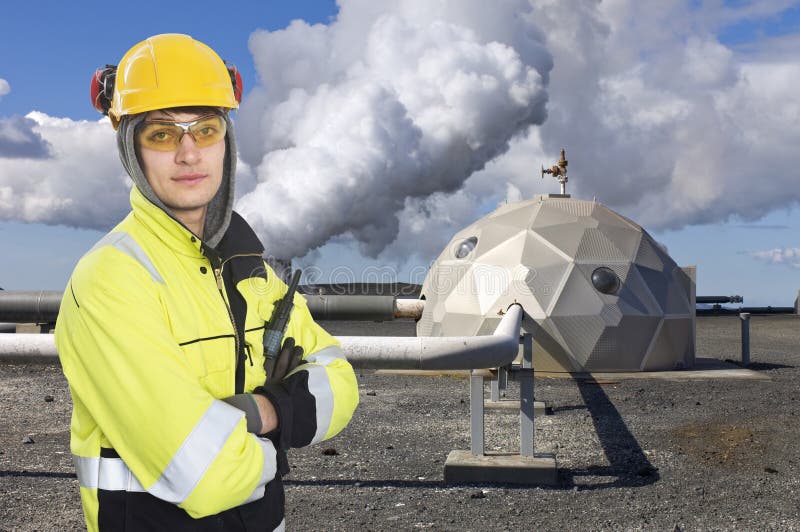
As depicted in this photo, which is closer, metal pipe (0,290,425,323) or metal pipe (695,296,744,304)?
metal pipe (0,290,425,323)

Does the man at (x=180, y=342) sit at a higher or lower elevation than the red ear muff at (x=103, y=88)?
lower

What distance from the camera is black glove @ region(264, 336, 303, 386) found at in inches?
110

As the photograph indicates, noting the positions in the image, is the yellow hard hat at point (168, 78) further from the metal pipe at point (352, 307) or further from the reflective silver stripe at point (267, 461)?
the metal pipe at point (352, 307)

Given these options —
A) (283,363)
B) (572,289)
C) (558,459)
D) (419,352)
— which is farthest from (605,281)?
(283,363)

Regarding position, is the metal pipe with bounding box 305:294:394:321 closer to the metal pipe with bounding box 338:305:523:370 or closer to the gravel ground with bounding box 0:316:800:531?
the gravel ground with bounding box 0:316:800:531

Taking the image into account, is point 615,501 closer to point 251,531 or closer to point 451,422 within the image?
point 451,422

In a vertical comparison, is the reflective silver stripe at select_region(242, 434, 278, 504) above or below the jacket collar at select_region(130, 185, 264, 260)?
below

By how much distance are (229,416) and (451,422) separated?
7752 mm

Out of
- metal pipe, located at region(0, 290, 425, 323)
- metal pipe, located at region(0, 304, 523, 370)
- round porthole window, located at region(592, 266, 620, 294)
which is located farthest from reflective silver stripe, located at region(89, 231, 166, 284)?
metal pipe, located at region(0, 290, 425, 323)

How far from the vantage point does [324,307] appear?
15.9 metres

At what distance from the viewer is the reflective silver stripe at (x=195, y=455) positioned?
2232mm

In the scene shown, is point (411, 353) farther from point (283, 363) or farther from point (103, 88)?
point (103, 88)

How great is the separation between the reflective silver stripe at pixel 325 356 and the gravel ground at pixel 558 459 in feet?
10.2

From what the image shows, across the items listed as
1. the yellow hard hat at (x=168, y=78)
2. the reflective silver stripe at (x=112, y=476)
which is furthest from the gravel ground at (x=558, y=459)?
the yellow hard hat at (x=168, y=78)
